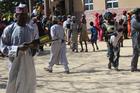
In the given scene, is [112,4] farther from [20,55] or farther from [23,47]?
[23,47]

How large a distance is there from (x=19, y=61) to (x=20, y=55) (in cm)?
10

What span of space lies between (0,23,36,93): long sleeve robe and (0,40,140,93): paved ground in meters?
3.09

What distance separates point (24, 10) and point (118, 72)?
6214 mm

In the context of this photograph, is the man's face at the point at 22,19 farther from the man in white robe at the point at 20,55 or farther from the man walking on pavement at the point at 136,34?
the man walking on pavement at the point at 136,34

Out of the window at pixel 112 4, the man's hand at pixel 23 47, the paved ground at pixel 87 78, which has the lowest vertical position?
the paved ground at pixel 87 78

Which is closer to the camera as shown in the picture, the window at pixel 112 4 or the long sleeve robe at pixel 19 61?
the long sleeve robe at pixel 19 61

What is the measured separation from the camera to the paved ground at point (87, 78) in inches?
413

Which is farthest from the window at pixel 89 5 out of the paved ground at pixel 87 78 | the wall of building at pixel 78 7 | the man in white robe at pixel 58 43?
the man in white robe at pixel 58 43

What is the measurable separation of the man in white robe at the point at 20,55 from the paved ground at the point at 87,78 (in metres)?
3.10

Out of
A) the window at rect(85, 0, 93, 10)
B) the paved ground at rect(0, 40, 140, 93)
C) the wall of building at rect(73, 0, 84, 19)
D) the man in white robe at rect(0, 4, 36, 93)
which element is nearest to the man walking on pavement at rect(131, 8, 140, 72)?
the paved ground at rect(0, 40, 140, 93)

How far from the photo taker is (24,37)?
7.30 m

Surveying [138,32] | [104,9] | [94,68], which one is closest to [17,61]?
[138,32]

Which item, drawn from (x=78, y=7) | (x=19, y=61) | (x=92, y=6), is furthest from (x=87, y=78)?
(x=78, y=7)

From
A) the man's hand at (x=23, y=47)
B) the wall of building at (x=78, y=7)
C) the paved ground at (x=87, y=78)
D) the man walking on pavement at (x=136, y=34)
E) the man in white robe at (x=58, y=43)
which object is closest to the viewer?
the man's hand at (x=23, y=47)
